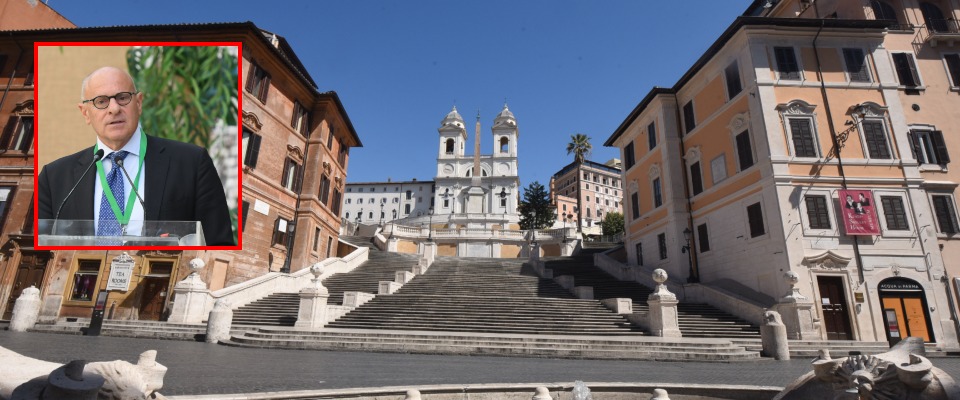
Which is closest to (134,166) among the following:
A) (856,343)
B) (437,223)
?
(856,343)

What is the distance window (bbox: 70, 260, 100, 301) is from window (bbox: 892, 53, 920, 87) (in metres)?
36.2

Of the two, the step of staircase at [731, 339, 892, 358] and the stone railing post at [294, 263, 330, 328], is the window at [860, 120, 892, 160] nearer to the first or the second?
the step of staircase at [731, 339, 892, 358]

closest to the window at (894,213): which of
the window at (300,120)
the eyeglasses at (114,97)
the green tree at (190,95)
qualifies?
the green tree at (190,95)

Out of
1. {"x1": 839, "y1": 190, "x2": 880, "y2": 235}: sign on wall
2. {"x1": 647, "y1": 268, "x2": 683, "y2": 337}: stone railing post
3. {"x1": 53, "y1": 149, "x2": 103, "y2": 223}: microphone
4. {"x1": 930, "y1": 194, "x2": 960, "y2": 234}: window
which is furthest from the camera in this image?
{"x1": 930, "y1": 194, "x2": 960, "y2": 234}: window

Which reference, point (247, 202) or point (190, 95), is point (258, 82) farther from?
point (190, 95)

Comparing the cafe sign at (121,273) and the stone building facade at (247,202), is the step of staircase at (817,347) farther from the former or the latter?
the cafe sign at (121,273)

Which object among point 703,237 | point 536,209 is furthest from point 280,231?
point 536,209

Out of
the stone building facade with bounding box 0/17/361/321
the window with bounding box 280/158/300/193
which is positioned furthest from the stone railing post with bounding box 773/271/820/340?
the window with bounding box 280/158/300/193

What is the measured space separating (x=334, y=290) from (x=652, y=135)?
19.5m

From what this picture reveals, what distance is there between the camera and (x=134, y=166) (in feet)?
33.4

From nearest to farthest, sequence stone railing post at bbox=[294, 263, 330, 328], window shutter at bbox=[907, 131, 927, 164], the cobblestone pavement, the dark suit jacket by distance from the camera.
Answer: the cobblestone pavement
the dark suit jacket
stone railing post at bbox=[294, 263, 330, 328]
window shutter at bbox=[907, 131, 927, 164]

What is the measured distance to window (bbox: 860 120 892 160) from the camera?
1783cm

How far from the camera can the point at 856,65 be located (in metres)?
19.2

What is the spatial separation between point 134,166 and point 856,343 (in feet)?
70.4
